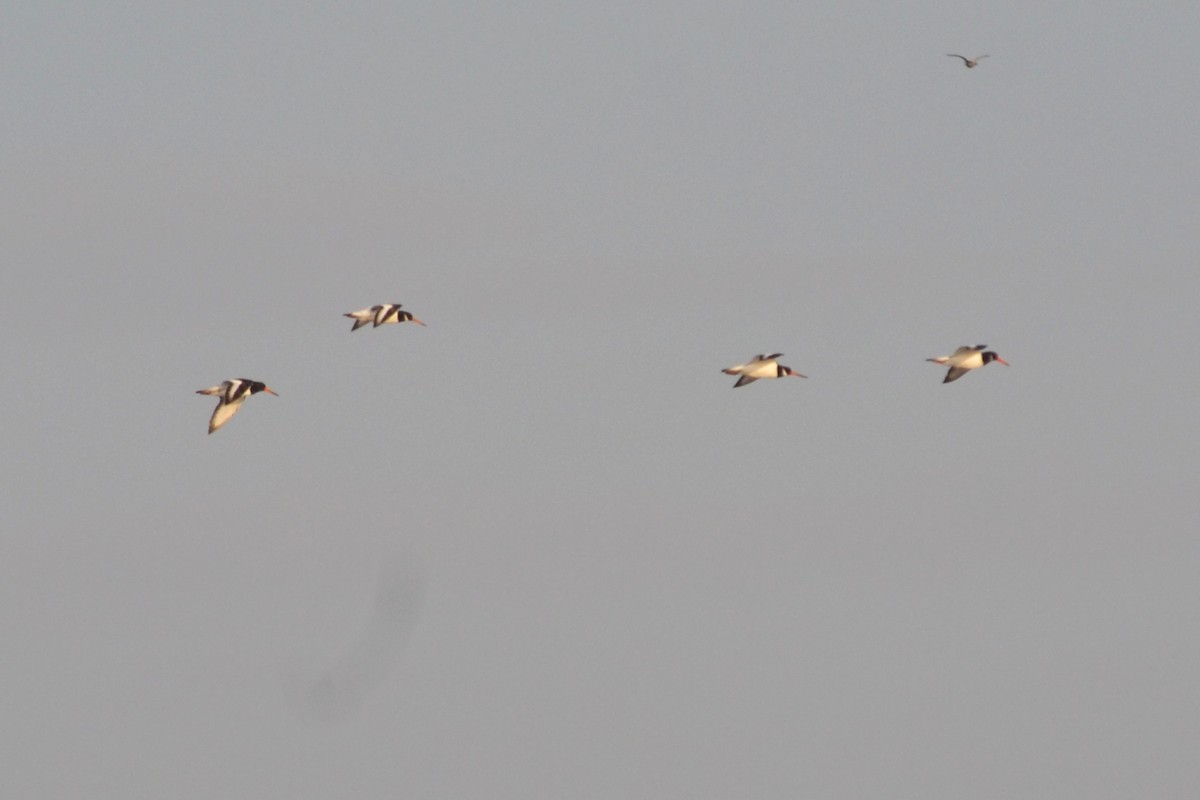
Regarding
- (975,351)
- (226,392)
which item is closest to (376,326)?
(226,392)

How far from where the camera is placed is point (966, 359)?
118m

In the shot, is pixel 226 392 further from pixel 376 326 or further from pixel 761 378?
pixel 761 378

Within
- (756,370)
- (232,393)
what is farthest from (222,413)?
(756,370)

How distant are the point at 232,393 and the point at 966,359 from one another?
34142 mm

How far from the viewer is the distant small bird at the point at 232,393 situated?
354ft

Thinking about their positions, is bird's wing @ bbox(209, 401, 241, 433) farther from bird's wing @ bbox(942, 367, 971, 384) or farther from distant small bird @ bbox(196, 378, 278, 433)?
bird's wing @ bbox(942, 367, 971, 384)

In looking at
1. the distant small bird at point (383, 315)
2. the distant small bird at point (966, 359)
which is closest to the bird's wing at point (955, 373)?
the distant small bird at point (966, 359)

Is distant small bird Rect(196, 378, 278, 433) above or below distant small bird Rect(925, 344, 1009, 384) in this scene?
below

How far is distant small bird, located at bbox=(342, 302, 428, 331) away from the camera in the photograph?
118062 mm

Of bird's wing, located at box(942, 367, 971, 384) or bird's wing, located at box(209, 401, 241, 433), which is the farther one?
bird's wing, located at box(942, 367, 971, 384)

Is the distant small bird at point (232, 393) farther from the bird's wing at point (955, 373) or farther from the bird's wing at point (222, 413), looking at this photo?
the bird's wing at point (955, 373)

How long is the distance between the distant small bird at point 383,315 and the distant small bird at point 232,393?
9.80 metres

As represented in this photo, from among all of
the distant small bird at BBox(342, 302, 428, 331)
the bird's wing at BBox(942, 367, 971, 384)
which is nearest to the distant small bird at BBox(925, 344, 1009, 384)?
the bird's wing at BBox(942, 367, 971, 384)

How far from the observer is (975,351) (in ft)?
387
